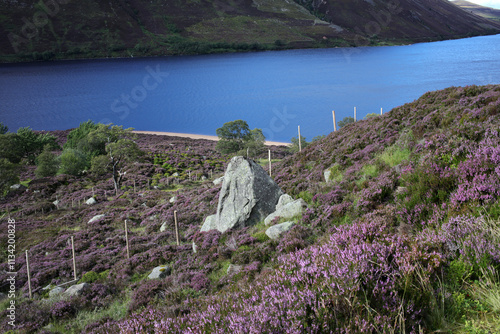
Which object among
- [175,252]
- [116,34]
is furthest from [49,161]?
[116,34]

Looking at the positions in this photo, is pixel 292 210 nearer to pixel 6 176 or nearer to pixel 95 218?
pixel 95 218

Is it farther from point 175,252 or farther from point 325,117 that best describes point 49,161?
point 325,117

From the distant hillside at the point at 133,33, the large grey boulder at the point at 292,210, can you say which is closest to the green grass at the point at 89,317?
the large grey boulder at the point at 292,210

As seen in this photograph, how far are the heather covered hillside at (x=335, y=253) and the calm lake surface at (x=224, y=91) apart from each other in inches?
1934

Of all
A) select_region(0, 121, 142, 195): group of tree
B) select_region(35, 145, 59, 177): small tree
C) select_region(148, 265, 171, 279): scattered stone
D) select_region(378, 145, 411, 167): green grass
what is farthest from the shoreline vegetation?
select_region(378, 145, 411, 167): green grass

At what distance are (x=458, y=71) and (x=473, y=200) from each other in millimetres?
105540

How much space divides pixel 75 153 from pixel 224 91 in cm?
5762

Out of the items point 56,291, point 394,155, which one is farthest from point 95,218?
point 394,155

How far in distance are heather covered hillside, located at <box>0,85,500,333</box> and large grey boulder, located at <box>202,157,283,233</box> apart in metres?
0.78

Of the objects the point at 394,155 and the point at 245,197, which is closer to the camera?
the point at 394,155

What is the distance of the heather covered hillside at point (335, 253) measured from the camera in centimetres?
340

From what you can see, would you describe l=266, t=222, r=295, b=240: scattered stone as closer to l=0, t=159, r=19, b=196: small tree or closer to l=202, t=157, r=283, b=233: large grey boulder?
l=202, t=157, r=283, b=233: large grey boulder

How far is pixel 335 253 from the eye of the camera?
4.27 metres

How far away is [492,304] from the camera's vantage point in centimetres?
319
